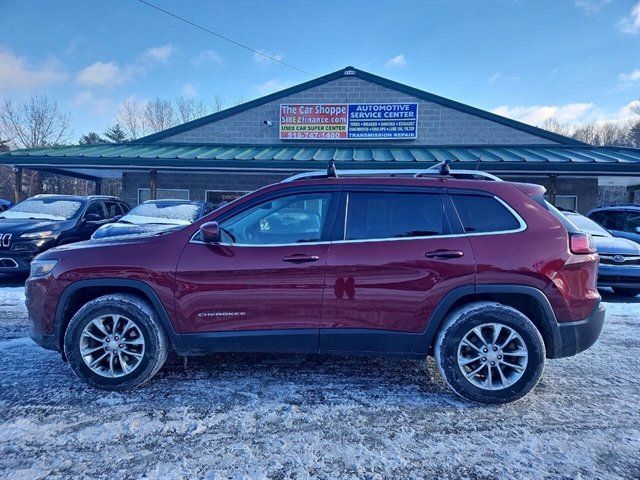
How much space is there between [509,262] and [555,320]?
0.62 metres

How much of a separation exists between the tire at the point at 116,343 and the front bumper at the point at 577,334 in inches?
135

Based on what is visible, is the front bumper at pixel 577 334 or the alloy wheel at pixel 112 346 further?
the alloy wheel at pixel 112 346

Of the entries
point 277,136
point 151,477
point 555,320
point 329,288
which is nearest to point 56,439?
point 151,477

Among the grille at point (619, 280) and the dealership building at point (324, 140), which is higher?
the dealership building at point (324, 140)

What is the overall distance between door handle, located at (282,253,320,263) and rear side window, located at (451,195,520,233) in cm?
131

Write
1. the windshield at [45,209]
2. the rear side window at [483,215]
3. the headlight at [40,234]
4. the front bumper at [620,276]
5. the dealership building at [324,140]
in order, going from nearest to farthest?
the rear side window at [483,215]
the front bumper at [620,276]
the headlight at [40,234]
the windshield at [45,209]
the dealership building at [324,140]

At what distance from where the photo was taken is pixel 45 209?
7.75 metres

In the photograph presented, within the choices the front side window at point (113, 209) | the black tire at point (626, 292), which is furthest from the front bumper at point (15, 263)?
the black tire at point (626, 292)

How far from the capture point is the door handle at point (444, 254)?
112 inches

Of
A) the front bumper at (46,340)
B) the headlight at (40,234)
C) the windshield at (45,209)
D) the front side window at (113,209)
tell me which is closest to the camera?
the front bumper at (46,340)

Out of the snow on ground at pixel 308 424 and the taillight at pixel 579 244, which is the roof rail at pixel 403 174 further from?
the snow on ground at pixel 308 424

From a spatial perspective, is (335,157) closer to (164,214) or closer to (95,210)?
(164,214)

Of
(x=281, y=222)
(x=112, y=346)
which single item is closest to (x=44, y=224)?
(x=112, y=346)

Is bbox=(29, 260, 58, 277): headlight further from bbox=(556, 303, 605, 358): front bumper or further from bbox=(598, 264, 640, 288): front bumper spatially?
bbox=(598, 264, 640, 288): front bumper
